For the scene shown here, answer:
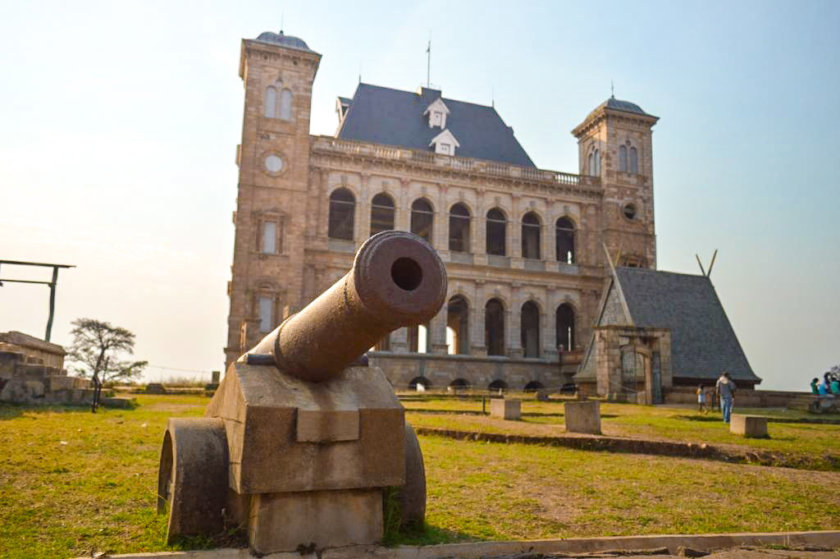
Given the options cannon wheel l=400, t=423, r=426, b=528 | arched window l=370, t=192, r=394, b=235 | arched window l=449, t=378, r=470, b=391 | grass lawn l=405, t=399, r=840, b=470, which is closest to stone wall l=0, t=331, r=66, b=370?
grass lawn l=405, t=399, r=840, b=470

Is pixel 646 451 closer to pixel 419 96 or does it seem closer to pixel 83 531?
pixel 83 531

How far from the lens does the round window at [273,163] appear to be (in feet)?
114

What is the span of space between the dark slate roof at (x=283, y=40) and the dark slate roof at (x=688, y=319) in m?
21.3

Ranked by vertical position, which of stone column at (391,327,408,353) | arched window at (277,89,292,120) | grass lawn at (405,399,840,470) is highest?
arched window at (277,89,292,120)

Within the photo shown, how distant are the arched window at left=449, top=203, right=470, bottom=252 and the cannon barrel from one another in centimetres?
3524

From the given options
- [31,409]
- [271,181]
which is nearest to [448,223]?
[271,181]

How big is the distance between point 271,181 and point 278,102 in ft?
14.5

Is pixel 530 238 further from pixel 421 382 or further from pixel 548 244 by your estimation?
pixel 421 382

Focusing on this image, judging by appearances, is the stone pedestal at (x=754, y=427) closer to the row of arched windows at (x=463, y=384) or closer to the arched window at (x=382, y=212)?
the row of arched windows at (x=463, y=384)

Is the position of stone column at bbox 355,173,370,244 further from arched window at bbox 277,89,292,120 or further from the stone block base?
the stone block base

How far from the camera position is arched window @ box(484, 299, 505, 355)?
4409 centimetres

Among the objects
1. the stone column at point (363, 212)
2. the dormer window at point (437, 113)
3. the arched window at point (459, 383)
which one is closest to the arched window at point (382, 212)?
the stone column at point (363, 212)

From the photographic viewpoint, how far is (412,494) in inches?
183

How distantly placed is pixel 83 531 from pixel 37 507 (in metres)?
0.83
